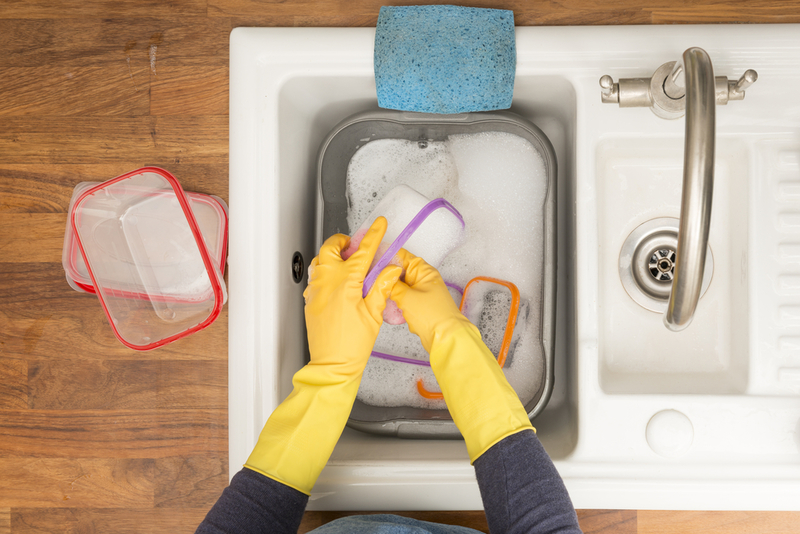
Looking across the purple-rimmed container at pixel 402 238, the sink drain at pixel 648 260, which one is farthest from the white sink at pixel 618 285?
the purple-rimmed container at pixel 402 238

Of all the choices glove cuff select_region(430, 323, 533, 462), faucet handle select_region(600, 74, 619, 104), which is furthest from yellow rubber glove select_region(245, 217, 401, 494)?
faucet handle select_region(600, 74, 619, 104)

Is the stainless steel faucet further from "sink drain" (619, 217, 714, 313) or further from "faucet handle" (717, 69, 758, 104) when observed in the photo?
"sink drain" (619, 217, 714, 313)

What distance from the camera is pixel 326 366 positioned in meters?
0.71

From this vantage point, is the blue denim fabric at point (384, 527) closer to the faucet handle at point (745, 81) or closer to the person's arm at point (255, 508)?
the person's arm at point (255, 508)

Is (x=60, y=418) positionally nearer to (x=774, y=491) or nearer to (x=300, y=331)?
(x=300, y=331)

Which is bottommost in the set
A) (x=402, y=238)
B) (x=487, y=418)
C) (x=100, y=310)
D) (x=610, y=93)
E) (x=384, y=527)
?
(x=384, y=527)

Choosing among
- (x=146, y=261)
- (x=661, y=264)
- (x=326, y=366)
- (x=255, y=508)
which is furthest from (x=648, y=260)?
(x=146, y=261)

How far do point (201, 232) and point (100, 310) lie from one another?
21 centimetres

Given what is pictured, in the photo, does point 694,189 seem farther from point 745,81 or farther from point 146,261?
point 146,261

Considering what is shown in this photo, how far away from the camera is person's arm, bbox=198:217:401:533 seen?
25.0 inches

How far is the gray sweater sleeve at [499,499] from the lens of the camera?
0.58m

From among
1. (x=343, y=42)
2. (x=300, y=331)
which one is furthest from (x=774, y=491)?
(x=343, y=42)

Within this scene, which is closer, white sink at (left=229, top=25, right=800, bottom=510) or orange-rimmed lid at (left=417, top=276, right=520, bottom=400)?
white sink at (left=229, top=25, right=800, bottom=510)

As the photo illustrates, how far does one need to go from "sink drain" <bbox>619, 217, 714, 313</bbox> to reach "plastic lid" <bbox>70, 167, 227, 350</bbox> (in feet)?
2.03
